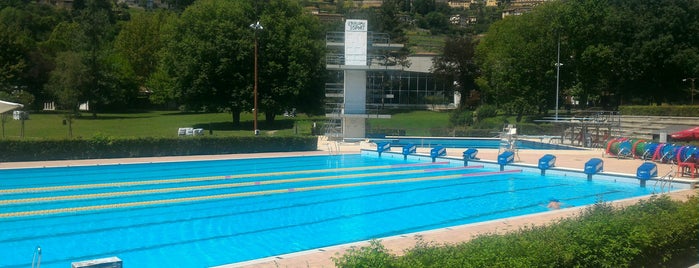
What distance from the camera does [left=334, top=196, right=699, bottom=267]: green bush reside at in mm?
6203

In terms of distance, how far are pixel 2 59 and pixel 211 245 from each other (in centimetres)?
5698

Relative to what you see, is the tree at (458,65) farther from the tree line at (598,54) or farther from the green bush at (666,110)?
the green bush at (666,110)

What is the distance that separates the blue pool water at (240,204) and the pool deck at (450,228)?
1.49 metres

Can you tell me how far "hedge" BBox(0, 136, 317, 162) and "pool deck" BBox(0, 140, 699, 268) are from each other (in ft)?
2.42

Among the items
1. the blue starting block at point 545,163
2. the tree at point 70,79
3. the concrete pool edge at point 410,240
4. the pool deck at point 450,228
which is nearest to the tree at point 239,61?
the tree at point 70,79

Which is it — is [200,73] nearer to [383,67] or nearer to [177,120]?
[177,120]

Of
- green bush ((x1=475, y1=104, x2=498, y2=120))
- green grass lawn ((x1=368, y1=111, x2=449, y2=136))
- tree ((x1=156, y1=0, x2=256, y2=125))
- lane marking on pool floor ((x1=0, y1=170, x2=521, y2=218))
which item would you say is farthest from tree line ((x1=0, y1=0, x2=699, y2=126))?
lane marking on pool floor ((x1=0, y1=170, x2=521, y2=218))

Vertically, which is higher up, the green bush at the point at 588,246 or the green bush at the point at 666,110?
the green bush at the point at 666,110

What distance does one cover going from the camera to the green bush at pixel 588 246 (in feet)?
20.4

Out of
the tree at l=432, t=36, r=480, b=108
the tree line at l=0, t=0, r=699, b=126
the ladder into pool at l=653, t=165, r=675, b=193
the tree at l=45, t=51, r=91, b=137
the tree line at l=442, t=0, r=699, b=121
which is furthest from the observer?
the tree at l=432, t=36, r=480, b=108

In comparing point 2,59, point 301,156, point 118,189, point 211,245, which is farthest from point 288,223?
point 2,59

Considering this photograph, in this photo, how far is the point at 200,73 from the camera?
158 feet

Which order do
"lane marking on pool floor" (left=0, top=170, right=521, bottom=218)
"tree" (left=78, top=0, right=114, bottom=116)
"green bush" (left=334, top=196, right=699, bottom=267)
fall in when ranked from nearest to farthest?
"green bush" (left=334, top=196, right=699, bottom=267)
"lane marking on pool floor" (left=0, top=170, right=521, bottom=218)
"tree" (left=78, top=0, right=114, bottom=116)

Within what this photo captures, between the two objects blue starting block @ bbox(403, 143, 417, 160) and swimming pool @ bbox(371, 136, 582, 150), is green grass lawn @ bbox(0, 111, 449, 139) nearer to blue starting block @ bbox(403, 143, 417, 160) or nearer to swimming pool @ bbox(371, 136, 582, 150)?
swimming pool @ bbox(371, 136, 582, 150)
